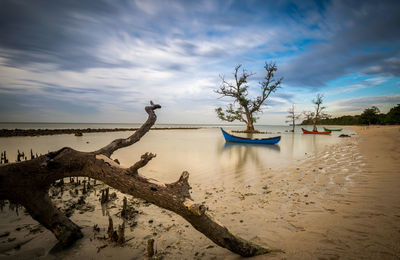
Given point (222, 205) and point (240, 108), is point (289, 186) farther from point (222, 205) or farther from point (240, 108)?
point (240, 108)

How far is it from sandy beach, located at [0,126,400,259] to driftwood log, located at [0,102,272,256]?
1.08ft

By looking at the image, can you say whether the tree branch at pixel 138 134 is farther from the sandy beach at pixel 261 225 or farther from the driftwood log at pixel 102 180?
the sandy beach at pixel 261 225

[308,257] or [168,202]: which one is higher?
[168,202]

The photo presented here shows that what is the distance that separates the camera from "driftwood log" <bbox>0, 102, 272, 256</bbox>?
2.34 meters

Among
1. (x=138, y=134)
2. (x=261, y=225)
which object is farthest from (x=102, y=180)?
(x=261, y=225)

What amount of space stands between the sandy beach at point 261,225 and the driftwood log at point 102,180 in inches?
13.0

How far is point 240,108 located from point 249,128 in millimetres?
4750

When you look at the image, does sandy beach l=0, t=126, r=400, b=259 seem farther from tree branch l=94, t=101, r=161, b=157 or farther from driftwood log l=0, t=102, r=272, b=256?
tree branch l=94, t=101, r=161, b=157

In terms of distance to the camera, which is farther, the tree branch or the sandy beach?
the tree branch

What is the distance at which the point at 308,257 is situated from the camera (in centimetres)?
233

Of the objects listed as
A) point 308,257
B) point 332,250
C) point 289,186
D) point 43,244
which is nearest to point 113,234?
point 43,244

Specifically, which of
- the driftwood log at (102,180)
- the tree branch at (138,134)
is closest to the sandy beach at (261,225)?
the driftwood log at (102,180)

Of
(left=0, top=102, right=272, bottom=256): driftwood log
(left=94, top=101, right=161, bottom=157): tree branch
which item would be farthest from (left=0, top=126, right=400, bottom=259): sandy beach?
(left=94, top=101, right=161, bottom=157): tree branch

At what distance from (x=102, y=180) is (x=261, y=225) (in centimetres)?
297
